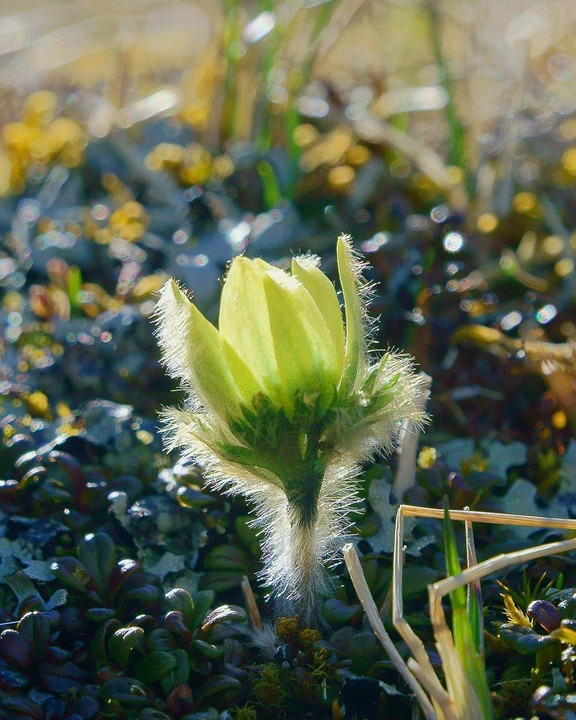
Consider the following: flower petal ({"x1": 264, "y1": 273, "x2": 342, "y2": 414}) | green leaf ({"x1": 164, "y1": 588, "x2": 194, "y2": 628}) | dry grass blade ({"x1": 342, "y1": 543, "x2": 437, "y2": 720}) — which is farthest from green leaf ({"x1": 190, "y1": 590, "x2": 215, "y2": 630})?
flower petal ({"x1": 264, "y1": 273, "x2": 342, "y2": 414})

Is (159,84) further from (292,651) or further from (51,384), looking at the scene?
(292,651)

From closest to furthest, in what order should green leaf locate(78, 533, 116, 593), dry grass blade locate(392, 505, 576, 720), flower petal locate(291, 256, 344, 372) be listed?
dry grass blade locate(392, 505, 576, 720) < flower petal locate(291, 256, 344, 372) < green leaf locate(78, 533, 116, 593)

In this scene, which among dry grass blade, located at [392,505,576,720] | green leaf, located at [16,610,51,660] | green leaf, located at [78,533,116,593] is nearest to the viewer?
dry grass blade, located at [392,505,576,720]

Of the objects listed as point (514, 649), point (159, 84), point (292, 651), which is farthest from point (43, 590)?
point (159, 84)

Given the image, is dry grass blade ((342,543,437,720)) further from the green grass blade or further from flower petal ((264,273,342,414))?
flower petal ((264,273,342,414))

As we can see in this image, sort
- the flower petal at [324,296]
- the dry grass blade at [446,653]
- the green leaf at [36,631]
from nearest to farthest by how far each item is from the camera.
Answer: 1. the dry grass blade at [446,653]
2. the flower petal at [324,296]
3. the green leaf at [36,631]

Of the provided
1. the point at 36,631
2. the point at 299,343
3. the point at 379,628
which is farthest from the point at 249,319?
the point at 36,631

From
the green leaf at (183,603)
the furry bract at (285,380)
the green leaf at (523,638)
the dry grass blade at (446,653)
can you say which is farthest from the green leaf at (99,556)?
the green leaf at (523,638)

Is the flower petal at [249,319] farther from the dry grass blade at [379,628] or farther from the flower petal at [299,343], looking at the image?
the dry grass blade at [379,628]
